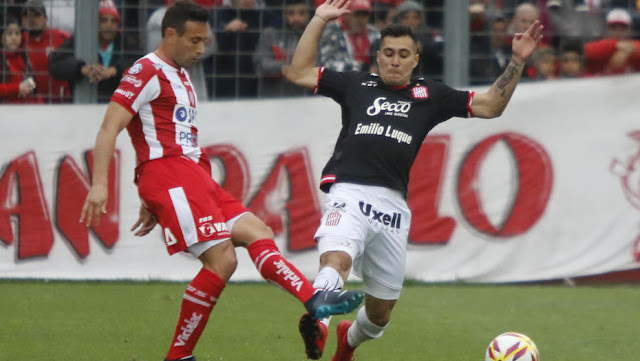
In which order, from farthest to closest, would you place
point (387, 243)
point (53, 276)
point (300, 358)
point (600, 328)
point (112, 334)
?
point (53, 276)
point (600, 328)
point (112, 334)
point (300, 358)
point (387, 243)

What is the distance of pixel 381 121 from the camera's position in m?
6.74

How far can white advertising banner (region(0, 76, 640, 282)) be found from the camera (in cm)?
1109

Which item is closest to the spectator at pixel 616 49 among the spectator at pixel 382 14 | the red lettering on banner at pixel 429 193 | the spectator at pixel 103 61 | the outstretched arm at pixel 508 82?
the red lettering on banner at pixel 429 193

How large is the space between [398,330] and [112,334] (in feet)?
6.77

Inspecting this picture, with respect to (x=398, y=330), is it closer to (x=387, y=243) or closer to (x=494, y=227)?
(x=387, y=243)

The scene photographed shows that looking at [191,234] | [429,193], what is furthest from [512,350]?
[429,193]

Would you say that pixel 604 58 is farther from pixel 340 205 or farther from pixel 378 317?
pixel 340 205

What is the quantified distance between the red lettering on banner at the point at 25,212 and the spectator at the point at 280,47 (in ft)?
7.94

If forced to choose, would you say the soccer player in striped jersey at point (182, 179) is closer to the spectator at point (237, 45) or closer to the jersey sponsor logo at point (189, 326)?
the jersey sponsor logo at point (189, 326)

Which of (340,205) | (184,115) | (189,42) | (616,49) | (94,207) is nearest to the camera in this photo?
(94,207)

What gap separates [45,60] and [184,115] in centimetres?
507

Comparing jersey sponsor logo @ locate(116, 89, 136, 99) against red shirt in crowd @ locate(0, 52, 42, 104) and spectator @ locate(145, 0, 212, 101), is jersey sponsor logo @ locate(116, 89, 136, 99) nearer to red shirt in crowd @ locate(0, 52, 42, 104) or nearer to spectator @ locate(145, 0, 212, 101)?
spectator @ locate(145, 0, 212, 101)

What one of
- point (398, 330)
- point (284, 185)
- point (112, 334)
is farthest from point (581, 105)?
point (112, 334)

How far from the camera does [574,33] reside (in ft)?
→ 37.8
